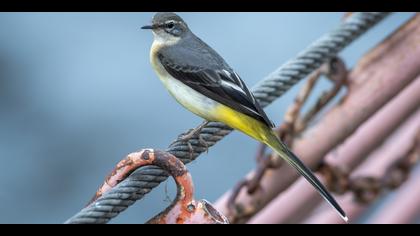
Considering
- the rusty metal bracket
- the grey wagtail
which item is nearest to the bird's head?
the grey wagtail

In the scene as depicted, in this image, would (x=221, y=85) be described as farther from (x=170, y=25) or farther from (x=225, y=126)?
(x=170, y=25)

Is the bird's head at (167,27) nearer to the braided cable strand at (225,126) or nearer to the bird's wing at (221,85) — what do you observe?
the bird's wing at (221,85)

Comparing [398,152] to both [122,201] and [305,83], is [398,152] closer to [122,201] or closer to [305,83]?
[305,83]

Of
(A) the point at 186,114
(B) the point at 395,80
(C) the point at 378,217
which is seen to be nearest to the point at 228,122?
(B) the point at 395,80

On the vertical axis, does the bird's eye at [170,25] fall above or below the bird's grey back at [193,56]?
above

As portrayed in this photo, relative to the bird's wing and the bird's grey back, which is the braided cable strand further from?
the bird's grey back

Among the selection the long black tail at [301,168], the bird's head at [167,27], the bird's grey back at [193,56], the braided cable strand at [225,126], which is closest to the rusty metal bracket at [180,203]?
the braided cable strand at [225,126]
